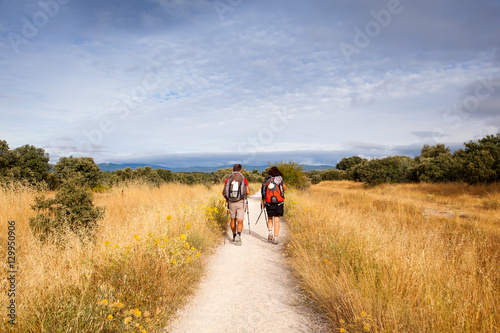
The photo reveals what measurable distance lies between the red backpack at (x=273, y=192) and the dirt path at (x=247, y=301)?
1.70 meters

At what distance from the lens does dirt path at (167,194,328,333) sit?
3.11 metres

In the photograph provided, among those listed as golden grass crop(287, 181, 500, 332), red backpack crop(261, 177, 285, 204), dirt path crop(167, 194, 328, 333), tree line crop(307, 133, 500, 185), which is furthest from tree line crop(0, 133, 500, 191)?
golden grass crop(287, 181, 500, 332)

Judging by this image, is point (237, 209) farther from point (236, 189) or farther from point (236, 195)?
point (236, 189)

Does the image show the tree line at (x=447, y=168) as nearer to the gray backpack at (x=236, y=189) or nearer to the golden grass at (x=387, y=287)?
the golden grass at (x=387, y=287)

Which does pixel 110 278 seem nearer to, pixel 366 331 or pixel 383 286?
pixel 366 331

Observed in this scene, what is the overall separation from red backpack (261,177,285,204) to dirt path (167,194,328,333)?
170 cm

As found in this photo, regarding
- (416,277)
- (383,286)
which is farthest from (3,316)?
(416,277)

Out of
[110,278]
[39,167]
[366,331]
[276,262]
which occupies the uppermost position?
[39,167]

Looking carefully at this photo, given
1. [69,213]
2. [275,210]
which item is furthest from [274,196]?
[69,213]

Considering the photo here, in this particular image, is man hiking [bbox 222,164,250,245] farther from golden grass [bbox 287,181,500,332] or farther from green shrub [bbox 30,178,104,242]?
green shrub [bbox 30,178,104,242]

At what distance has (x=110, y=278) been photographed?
3406 millimetres

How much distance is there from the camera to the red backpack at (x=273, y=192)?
23.3ft

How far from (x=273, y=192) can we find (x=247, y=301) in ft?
12.3

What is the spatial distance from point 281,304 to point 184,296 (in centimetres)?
158
